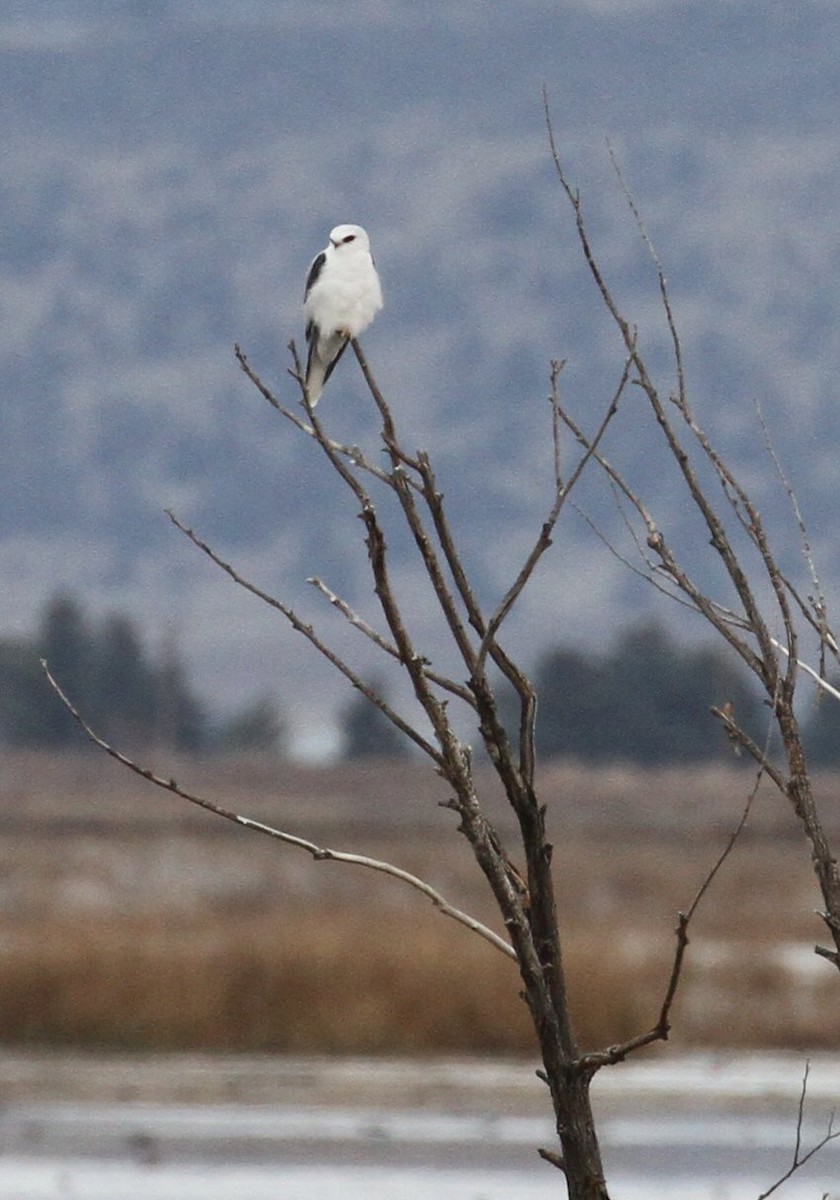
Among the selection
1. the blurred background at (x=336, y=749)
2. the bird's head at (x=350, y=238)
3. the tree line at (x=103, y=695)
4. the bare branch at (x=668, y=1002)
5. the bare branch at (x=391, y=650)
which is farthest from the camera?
the tree line at (x=103, y=695)

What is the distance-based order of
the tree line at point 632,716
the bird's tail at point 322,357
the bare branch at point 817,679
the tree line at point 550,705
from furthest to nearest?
the tree line at point 550,705 < the tree line at point 632,716 < the bird's tail at point 322,357 < the bare branch at point 817,679

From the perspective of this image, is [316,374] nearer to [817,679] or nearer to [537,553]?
[817,679]

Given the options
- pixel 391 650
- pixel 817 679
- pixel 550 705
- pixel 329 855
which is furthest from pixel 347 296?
pixel 550 705

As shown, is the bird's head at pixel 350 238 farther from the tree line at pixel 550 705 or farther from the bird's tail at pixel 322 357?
the tree line at pixel 550 705

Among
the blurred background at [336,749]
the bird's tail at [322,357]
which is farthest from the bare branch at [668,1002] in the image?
the bird's tail at [322,357]

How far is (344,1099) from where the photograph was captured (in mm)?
17531

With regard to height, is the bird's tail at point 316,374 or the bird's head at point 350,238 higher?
the bird's head at point 350,238

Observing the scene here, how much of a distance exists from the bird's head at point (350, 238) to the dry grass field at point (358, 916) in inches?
330

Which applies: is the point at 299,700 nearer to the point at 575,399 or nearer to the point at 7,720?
the point at 575,399

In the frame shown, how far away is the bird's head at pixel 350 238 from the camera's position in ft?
11.8

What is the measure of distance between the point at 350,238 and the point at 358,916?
28069 millimetres

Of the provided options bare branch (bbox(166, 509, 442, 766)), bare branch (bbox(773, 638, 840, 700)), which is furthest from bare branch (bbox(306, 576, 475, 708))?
bare branch (bbox(773, 638, 840, 700))

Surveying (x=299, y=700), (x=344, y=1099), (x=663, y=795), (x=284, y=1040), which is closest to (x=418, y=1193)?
(x=344, y=1099)

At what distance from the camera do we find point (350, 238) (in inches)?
145
